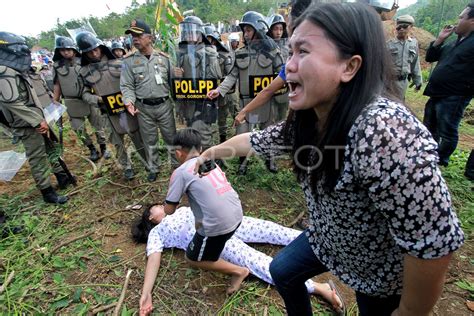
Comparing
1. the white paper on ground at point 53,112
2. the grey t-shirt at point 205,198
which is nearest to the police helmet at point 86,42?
the white paper on ground at point 53,112

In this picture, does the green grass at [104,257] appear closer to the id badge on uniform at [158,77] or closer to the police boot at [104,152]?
the police boot at [104,152]

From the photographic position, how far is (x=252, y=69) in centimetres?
393

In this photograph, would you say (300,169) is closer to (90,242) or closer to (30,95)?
(90,242)

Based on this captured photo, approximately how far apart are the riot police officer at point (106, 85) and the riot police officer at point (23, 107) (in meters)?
0.73

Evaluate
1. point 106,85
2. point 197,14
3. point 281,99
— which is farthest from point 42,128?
point 197,14

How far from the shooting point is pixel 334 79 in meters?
0.85

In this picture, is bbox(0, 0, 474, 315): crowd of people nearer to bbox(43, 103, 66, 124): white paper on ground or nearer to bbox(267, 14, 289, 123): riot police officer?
bbox(267, 14, 289, 123): riot police officer

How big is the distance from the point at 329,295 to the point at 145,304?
143 centimetres

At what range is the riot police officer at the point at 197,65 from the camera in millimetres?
4117

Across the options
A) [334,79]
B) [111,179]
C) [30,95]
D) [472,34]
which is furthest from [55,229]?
[472,34]

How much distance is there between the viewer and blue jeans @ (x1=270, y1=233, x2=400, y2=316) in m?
1.32

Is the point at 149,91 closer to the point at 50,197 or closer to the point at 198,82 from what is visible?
the point at 198,82

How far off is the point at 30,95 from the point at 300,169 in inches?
149

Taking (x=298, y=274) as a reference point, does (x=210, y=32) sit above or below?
above
